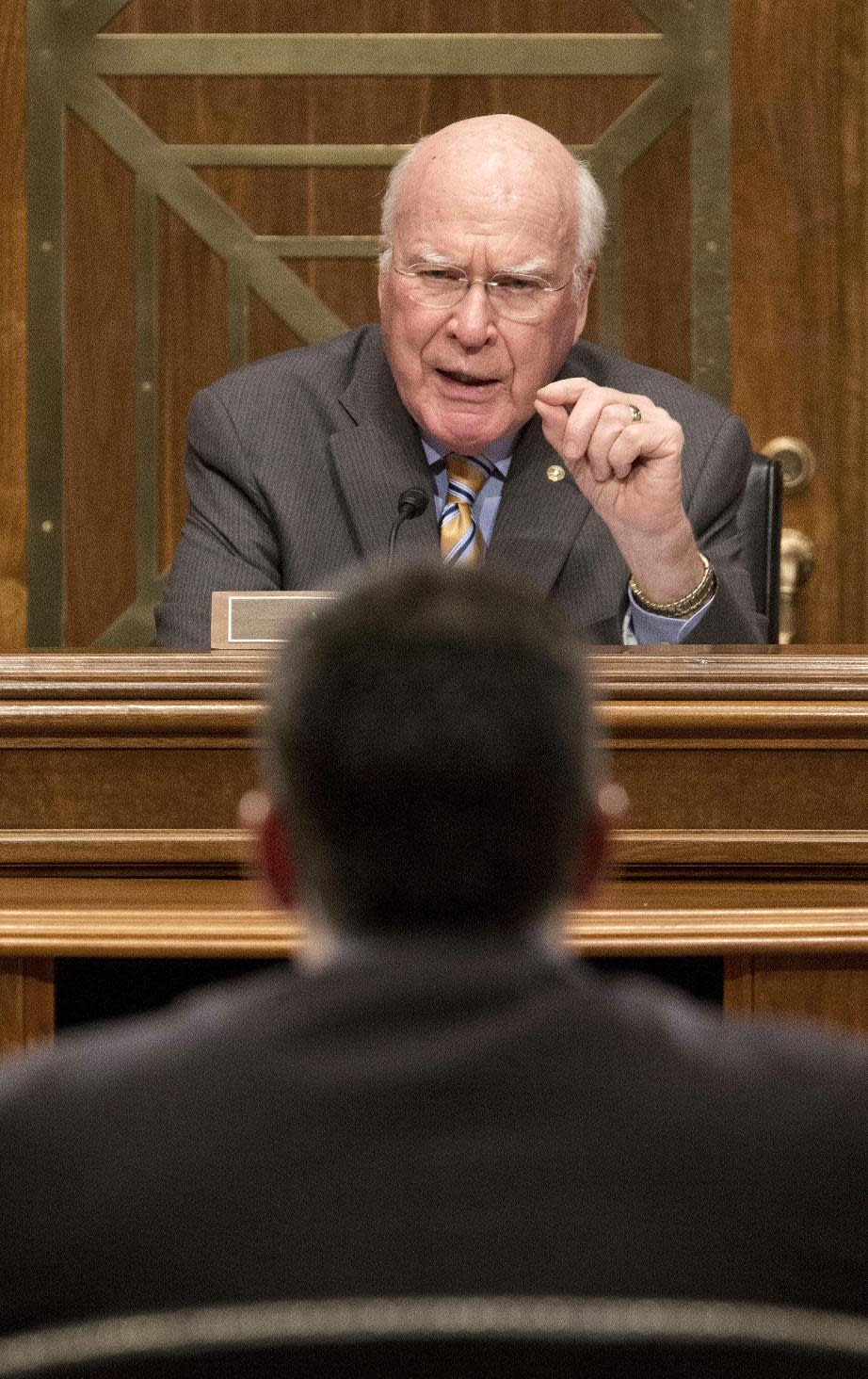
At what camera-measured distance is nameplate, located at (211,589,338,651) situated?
5.42 ft

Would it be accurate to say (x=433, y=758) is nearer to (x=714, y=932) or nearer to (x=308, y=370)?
(x=714, y=932)

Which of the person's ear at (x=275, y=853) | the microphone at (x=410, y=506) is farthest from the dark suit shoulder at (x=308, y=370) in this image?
the person's ear at (x=275, y=853)

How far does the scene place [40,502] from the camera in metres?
3.21

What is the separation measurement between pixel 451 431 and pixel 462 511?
0.30 ft

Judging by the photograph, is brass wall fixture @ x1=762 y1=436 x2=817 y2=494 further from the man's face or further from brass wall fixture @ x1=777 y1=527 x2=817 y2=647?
the man's face

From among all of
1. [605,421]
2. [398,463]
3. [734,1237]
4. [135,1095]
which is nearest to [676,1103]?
[734,1237]

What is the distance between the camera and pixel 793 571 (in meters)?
3.22

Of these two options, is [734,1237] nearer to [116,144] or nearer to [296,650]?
[296,650]

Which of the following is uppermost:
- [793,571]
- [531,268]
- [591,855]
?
[531,268]

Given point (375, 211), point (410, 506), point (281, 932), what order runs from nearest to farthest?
1. point (281, 932)
2. point (410, 506)
3. point (375, 211)

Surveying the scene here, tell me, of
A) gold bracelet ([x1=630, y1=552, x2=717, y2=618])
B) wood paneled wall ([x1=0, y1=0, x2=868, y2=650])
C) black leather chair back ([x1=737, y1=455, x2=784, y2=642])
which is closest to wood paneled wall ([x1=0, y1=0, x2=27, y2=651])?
wood paneled wall ([x1=0, y1=0, x2=868, y2=650])

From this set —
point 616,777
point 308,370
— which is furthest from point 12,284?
point 616,777

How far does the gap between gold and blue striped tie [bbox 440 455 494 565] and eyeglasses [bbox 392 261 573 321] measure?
174 mm

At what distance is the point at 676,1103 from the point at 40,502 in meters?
2.83
